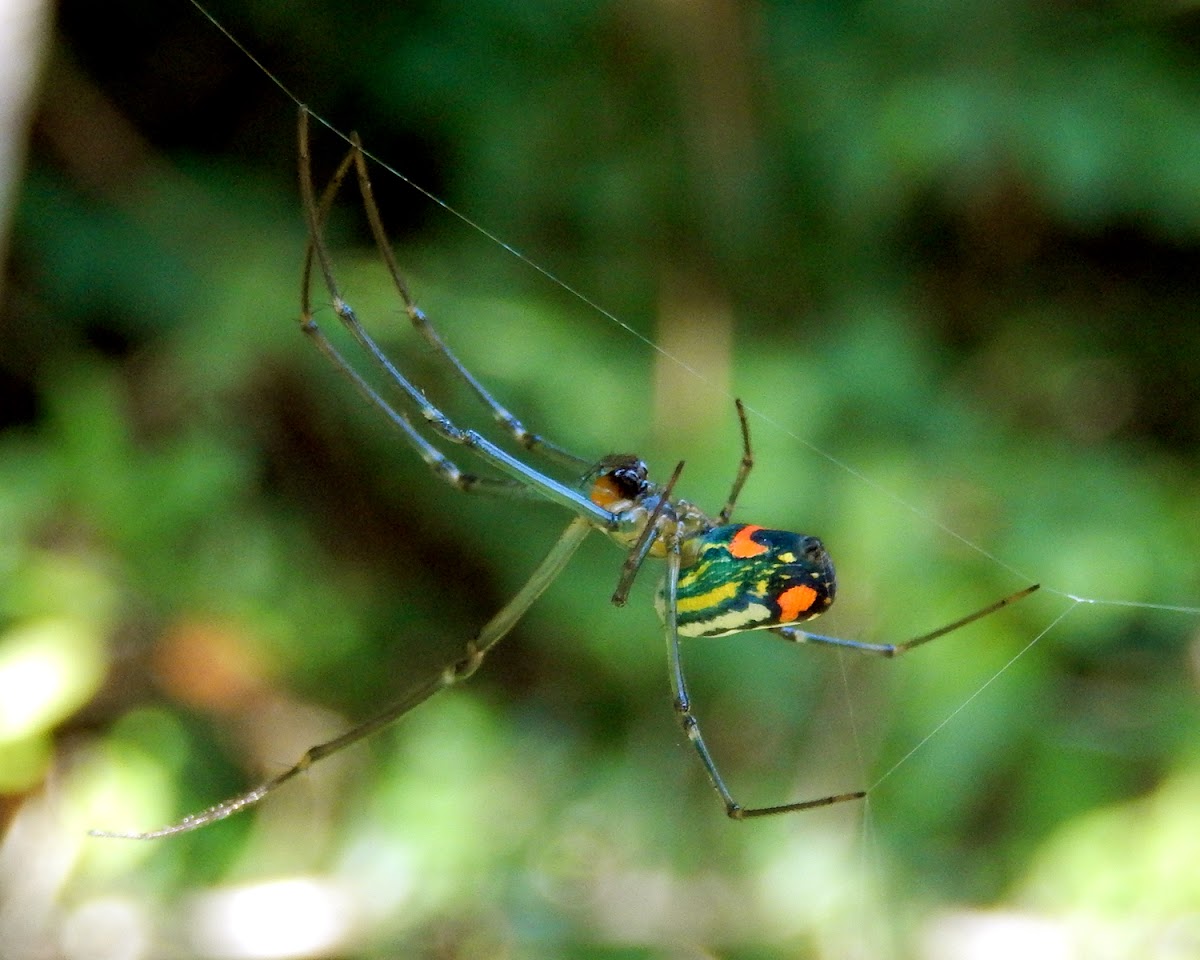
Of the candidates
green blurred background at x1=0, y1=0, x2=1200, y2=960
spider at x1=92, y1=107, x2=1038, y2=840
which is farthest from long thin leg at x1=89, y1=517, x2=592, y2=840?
green blurred background at x1=0, y1=0, x2=1200, y2=960

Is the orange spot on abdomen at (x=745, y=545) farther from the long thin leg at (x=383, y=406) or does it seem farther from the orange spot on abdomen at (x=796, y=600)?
the long thin leg at (x=383, y=406)

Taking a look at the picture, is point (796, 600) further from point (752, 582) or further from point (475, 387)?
point (475, 387)

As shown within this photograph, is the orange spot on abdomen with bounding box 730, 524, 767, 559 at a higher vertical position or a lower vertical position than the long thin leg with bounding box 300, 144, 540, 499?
lower

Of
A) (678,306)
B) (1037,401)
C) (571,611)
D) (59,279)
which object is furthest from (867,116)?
(59,279)

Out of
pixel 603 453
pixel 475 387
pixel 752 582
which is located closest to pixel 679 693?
pixel 752 582

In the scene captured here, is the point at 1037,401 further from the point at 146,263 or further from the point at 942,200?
the point at 146,263

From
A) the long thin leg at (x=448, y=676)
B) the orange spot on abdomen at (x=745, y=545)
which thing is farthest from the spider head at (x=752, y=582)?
the long thin leg at (x=448, y=676)

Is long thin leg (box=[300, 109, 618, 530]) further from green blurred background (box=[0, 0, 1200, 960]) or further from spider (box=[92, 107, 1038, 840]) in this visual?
green blurred background (box=[0, 0, 1200, 960])
